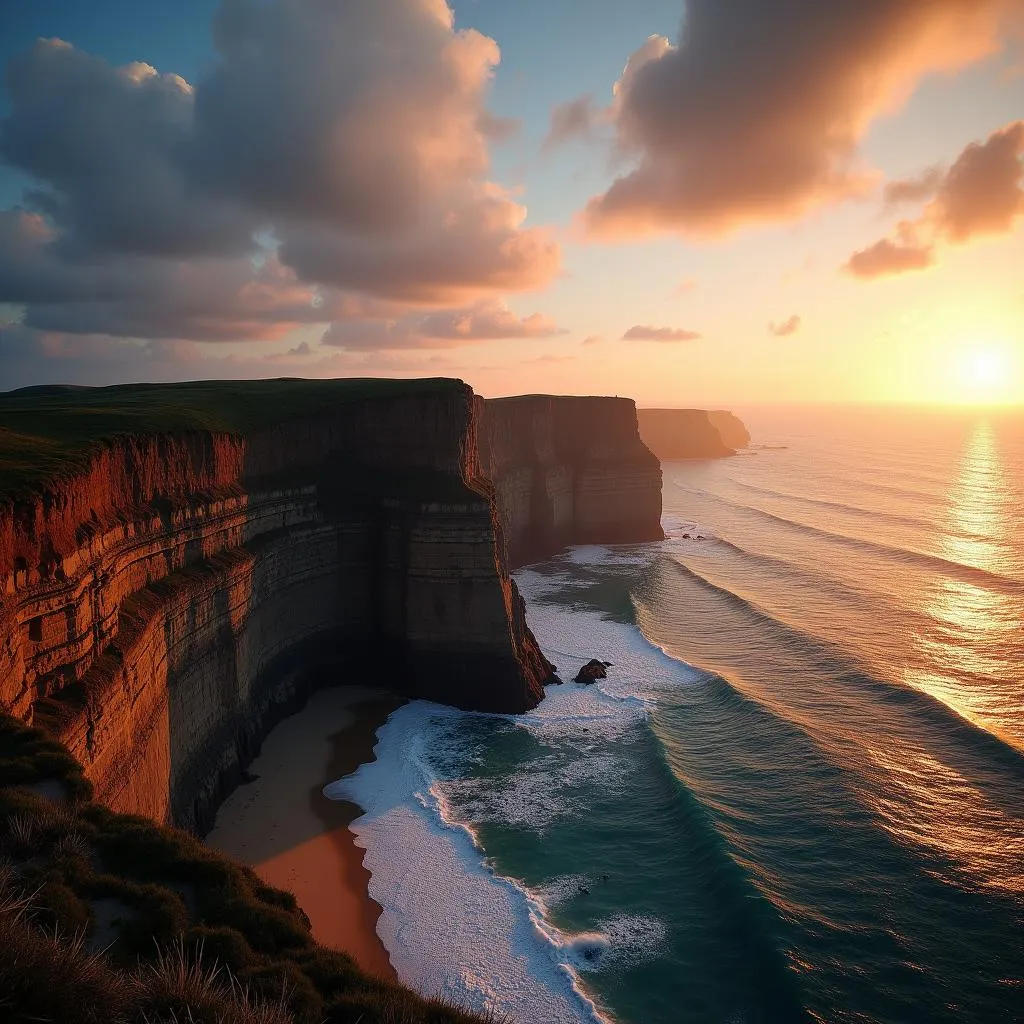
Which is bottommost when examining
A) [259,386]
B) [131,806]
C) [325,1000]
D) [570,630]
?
[570,630]

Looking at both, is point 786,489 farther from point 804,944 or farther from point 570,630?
point 804,944

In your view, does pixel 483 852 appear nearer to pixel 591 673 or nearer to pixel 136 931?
pixel 136 931

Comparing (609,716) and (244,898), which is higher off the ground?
(244,898)

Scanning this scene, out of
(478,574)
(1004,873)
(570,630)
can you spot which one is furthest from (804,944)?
(570,630)

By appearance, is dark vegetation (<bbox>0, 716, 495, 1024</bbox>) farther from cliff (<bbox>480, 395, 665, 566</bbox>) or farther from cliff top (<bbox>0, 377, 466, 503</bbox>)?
cliff (<bbox>480, 395, 665, 566</bbox>)

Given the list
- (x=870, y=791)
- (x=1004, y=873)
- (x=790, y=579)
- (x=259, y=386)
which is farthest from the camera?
(x=790, y=579)

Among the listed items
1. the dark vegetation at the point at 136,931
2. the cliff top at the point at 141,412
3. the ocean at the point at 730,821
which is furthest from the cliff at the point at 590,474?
the dark vegetation at the point at 136,931

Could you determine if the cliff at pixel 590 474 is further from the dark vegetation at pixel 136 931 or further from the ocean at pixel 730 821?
the dark vegetation at pixel 136 931
